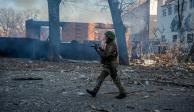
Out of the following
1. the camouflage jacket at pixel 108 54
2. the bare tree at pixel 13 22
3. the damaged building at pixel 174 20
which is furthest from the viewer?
the bare tree at pixel 13 22

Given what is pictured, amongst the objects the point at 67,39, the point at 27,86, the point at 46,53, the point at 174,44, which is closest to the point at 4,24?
the point at 67,39

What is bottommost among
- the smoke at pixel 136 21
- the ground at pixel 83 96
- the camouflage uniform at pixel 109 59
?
the ground at pixel 83 96

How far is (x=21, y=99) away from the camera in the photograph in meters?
6.77

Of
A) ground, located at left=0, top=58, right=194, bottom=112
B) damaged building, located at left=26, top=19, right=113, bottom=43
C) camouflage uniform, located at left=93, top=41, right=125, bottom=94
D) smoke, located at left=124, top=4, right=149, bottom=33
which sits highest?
smoke, located at left=124, top=4, right=149, bottom=33

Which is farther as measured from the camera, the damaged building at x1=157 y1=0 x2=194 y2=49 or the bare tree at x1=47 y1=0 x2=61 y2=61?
the damaged building at x1=157 y1=0 x2=194 y2=49

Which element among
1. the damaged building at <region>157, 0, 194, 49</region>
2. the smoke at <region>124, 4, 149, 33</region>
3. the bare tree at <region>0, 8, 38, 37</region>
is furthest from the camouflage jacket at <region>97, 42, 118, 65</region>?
the bare tree at <region>0, 8, 38, 37</region>

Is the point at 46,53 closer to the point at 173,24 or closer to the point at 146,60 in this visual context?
the point at 146,60

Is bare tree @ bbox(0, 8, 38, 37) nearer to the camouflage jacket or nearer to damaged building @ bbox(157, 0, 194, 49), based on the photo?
damaged building @ bbox(157, 0, 194, 49)

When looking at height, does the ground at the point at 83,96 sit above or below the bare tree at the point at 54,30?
below

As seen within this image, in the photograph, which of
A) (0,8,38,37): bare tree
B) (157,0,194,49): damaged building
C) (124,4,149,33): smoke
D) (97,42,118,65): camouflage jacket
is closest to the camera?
(97,42,118,65): camouflage jacket

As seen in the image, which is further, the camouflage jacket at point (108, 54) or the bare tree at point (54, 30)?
the bare tree at point (54, 30)

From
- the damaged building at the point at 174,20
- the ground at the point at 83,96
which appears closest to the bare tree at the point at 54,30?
the ground at the point at 83,96

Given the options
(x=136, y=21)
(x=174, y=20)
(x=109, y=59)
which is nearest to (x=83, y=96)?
(x=109, y=59)

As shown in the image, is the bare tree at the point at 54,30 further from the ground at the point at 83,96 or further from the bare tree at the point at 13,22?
the bare tree at the point at 13,22
